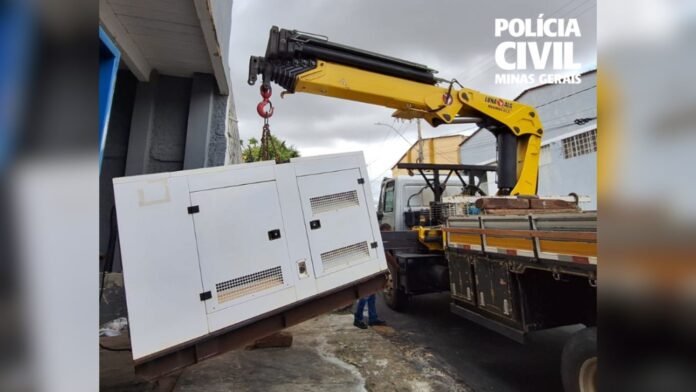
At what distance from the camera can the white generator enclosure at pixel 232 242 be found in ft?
9.23

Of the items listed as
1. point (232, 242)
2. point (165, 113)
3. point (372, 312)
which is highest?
point (165, 113)

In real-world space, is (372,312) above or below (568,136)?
below

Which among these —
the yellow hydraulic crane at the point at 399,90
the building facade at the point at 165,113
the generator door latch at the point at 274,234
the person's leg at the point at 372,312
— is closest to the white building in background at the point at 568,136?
the yellow hydraulic crane at the point at 399,90

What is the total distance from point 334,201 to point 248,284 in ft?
3.63

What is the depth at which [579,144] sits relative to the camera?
49.6ft

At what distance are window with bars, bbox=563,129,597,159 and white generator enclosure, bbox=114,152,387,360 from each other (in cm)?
1413

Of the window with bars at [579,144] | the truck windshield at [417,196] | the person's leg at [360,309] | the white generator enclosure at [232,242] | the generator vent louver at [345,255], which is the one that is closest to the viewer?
the white generator enclosure at [232,242]

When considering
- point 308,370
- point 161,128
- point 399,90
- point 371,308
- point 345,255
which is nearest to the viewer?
point 345,255

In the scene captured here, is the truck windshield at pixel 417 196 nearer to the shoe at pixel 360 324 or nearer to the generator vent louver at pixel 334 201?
the shoe at pixel 360 324

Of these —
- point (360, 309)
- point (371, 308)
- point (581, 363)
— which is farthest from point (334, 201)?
point (371, 308)

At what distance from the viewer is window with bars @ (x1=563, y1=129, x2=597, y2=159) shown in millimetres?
14594

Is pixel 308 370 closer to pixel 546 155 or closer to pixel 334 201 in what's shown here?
pixel 334 201

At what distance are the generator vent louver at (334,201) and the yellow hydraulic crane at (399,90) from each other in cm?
124

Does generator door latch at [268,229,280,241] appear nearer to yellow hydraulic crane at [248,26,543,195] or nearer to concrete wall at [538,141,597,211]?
yellow hydraulic crane at [248,26,543,195]
